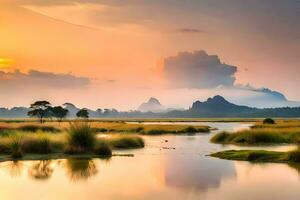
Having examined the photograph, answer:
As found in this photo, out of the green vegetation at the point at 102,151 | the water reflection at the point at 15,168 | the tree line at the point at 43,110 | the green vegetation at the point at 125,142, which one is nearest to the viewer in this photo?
the water reflection at the point at 15,168

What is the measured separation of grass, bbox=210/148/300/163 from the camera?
101 feet

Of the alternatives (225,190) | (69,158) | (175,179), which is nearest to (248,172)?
(175,179)

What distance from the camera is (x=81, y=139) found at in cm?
3494

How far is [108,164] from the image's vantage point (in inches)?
1178

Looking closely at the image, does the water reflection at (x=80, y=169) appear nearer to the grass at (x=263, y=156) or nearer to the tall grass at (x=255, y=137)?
the grass at (x=263, y=156)

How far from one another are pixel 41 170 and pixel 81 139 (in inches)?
315

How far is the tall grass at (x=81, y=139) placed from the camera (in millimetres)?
34406

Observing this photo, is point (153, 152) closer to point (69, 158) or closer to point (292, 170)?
point (69, 158)

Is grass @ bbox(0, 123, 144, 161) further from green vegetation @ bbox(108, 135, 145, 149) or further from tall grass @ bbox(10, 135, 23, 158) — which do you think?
green vegetation @ bbox(108, 135, 145, 149)

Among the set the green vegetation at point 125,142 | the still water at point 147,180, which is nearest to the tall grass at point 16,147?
the still water at point 147,180

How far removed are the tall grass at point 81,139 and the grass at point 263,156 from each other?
806 centimetres

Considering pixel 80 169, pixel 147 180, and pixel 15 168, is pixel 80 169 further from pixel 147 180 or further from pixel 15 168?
pixel 147 180

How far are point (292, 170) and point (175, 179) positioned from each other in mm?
6211

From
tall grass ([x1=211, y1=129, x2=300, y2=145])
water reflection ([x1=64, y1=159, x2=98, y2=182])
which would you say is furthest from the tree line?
water reflection ([x1=64, y1=159, x2=98, y2=182])
